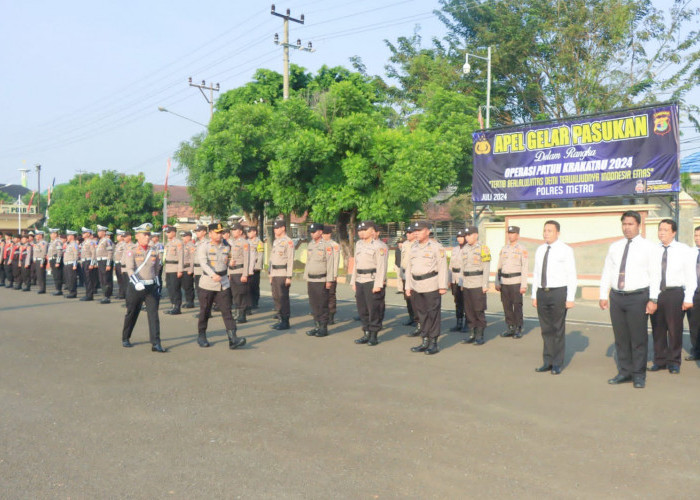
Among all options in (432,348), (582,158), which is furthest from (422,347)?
(582,158)

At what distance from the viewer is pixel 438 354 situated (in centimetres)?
884

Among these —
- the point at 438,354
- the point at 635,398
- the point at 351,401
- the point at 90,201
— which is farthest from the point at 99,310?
the point at 90,201

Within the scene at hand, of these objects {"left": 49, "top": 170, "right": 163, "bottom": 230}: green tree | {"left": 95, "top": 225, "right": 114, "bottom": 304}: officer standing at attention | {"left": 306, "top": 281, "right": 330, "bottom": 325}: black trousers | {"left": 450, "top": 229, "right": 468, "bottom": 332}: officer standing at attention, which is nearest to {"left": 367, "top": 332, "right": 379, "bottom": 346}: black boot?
{"left": 306, "top": 281, "right": 330, "bottom": 325}: black trousers

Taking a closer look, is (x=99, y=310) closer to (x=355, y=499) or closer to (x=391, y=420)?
(x=391, y=420)

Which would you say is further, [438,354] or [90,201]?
[90,201]

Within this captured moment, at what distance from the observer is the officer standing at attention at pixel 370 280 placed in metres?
9.67

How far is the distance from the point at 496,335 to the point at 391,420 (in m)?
5.43

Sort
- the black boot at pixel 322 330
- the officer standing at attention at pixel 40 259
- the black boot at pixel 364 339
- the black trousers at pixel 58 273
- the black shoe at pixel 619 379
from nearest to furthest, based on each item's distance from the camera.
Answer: the black shoe at pixel 619 379 < the black boot at pixel 364 339 < the black boot at pixel 322 330 < the black trousers at pixel 58 273 < the officer standing at attention at pixel 40 259

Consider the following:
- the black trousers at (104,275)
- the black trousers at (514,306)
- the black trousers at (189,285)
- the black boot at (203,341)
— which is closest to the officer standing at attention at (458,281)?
the black trousers at (514,306)

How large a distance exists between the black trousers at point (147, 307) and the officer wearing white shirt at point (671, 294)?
6524mm

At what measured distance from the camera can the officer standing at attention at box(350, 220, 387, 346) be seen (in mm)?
9672

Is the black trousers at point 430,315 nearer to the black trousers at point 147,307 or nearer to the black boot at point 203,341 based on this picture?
the black boot at point 203,341

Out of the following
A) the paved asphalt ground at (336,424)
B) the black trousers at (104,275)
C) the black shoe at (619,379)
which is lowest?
the paved asphalt ground at (336,424)

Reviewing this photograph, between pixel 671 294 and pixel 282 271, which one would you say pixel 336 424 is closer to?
pixel 671 294
